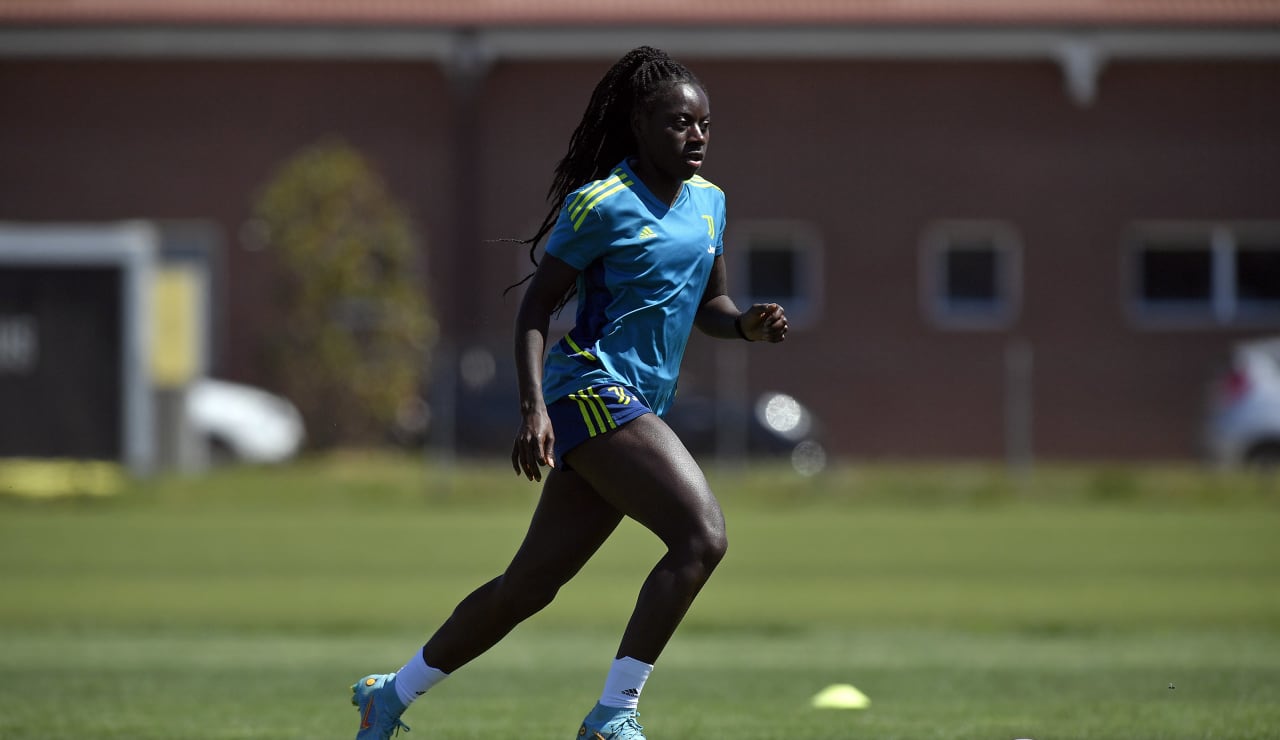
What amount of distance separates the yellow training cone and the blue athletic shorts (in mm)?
2716

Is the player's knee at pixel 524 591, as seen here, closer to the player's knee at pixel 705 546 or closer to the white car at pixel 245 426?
the player's knee at pixel 705 546

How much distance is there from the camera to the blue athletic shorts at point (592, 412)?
5.76 meters

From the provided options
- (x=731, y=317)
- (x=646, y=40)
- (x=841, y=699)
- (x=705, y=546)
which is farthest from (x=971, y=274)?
(x=705, y=546)

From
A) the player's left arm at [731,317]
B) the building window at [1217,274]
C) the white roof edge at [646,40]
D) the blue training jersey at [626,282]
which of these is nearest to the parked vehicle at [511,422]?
the white roof edge at [646,40]

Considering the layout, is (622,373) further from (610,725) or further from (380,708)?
(380,708)

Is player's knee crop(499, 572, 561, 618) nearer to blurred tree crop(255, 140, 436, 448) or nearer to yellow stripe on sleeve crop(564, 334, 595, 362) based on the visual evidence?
yellow stripe on sleeve crop(564, 334, 595, 362)

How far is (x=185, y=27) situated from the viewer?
1192 inches

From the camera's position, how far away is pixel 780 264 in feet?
103

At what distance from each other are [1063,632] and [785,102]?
64.3 ft

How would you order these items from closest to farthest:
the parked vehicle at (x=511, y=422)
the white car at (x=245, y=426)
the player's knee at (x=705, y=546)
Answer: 1. the player's knee at (x=705, y=546)
2. the parked vehicle at (x=511, y=422)
3. the white car at (x=245, y=426)

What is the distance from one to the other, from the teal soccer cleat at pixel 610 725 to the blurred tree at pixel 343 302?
20.7m

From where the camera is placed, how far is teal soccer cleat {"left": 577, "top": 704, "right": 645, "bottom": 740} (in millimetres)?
5691

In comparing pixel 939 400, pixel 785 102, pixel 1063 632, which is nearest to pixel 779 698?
pixel 1063 632

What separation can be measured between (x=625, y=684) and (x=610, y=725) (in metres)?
0.13
